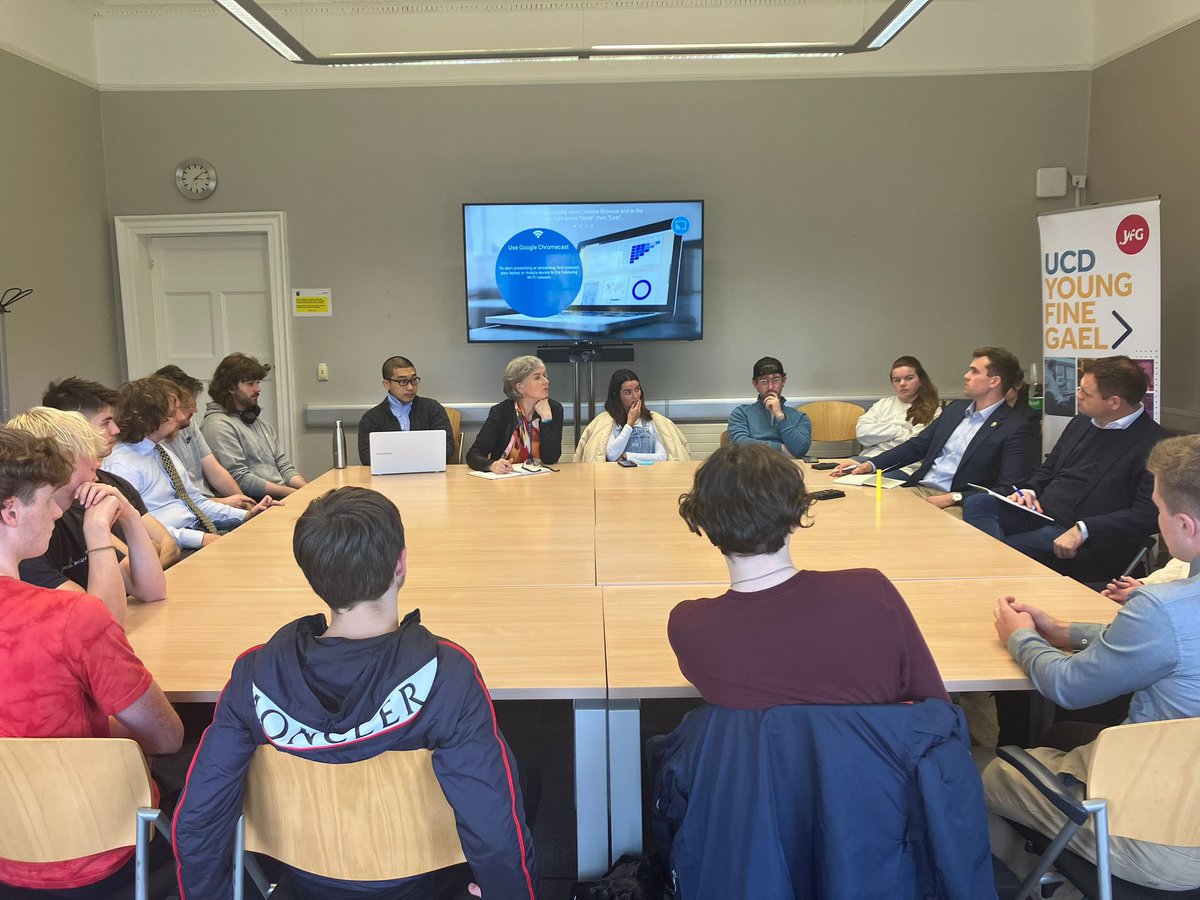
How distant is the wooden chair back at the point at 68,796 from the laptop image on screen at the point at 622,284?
4670 mm

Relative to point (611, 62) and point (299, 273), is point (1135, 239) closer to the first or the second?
point (611, 62)

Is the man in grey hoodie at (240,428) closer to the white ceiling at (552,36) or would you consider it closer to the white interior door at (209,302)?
the white interior door at (209,302)

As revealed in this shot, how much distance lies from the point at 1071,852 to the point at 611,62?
17.3 ft

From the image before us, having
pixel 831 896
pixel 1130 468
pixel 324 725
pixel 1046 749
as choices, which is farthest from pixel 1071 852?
pixel 1130 468

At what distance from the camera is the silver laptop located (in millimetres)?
4234

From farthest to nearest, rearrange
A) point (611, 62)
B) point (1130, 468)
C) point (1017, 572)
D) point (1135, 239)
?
point (611, 62)
point (1135, 239)
point (1130, 468)
point (1017, 572)

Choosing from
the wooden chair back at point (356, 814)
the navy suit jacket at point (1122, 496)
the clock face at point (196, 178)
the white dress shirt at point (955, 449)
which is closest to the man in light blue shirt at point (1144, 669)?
the wooden chair back at point (356, 814)

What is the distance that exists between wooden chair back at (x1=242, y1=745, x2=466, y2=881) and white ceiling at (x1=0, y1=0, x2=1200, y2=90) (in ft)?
17.4

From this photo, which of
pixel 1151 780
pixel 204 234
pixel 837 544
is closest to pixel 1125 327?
pixel 837 544

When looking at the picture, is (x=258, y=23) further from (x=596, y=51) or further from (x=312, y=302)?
(x=312, y=302)

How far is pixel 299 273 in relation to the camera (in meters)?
6.03

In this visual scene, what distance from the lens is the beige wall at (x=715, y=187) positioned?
19.2 feet

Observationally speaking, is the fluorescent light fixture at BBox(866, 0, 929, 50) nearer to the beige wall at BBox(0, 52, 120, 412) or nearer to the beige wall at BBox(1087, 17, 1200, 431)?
the beige wall at BBox(1087, 17, 1200, 431)

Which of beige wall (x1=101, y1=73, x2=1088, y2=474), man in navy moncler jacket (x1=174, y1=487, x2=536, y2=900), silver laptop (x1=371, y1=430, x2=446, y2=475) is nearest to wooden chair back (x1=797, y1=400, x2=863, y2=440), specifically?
beige wall (x1=101, y1=73, x2=1088, y2=474)
